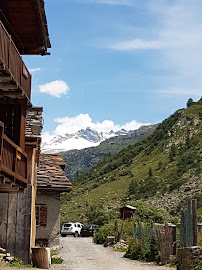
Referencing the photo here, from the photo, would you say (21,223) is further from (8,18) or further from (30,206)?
(8,18)

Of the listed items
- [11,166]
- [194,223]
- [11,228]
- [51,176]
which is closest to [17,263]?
[11,228]

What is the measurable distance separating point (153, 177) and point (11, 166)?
70494mm

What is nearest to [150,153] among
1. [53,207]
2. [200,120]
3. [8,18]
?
[200,120]

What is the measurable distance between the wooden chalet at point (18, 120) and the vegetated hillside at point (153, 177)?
28709mm

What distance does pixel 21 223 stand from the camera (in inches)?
639

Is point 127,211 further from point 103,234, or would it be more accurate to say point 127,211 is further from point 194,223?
point 194,223

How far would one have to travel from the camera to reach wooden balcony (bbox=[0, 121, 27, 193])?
39.2ft

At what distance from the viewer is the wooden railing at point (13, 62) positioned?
11988mm

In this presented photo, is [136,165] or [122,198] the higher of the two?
[136,165]

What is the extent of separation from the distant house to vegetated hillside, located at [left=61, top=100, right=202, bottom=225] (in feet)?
75.4

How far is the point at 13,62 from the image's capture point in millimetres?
13273

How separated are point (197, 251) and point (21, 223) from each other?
6.58 m

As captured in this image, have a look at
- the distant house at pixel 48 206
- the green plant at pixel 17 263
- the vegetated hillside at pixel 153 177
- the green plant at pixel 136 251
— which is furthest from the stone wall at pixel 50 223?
the vegetated hillside at pixel 153 177

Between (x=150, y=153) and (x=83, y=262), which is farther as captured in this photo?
(x=150, y=153)
